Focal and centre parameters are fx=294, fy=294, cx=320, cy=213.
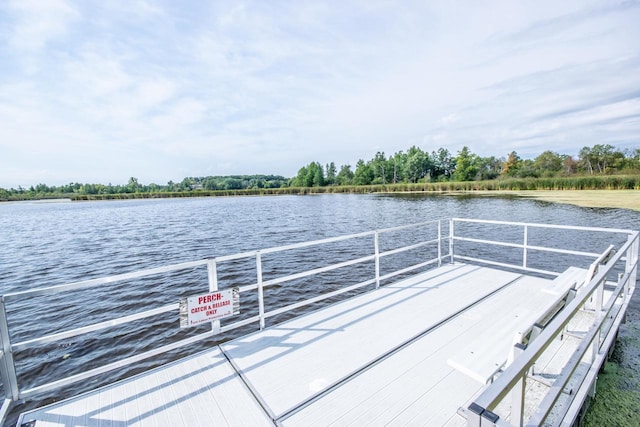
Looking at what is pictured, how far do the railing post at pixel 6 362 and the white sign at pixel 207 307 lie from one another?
3.57 ft

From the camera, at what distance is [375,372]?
7.86 ft

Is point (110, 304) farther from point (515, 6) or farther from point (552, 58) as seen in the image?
point (552, 58)

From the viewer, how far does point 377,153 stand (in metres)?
76.8

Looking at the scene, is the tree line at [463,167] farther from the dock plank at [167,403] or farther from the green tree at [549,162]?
the dock plank at [167,403]

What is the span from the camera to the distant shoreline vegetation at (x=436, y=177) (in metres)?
35.3

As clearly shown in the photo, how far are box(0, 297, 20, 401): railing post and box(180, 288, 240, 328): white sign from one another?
1.09 m

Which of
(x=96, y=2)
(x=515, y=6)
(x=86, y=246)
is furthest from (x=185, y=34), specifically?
(x=86, y=246)

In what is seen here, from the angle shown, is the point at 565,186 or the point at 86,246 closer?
the point at 86,246

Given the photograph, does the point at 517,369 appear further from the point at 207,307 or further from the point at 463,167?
the point at 463,167

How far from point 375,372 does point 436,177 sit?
2883 inches

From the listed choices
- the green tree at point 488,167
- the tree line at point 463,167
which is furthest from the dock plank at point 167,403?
the green tree at point 488,167

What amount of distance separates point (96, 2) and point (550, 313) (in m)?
8.73

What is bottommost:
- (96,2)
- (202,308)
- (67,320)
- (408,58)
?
(67,320)

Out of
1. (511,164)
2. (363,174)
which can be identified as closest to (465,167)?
(511,164)
